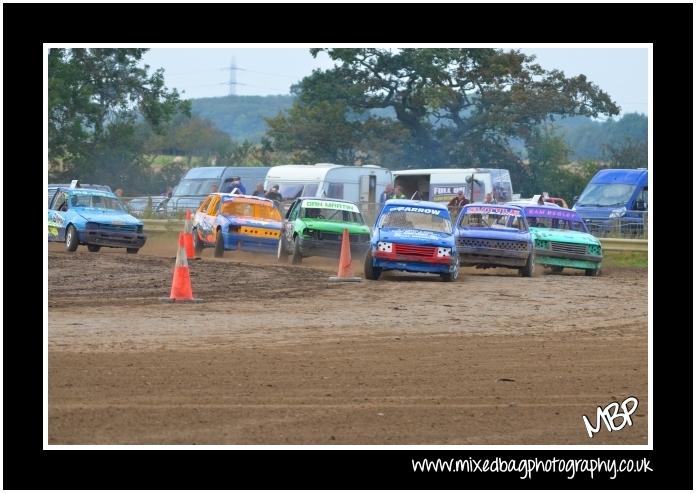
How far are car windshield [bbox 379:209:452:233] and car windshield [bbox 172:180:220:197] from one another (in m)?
19.4

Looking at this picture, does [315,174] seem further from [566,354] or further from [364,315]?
[566,354]

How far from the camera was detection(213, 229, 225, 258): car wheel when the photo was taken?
27.1m

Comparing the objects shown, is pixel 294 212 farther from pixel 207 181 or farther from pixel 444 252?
pixel 207 181

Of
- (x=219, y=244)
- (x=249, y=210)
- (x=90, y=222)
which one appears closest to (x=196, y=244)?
(x=219, y=244)

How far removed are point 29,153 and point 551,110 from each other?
139ft

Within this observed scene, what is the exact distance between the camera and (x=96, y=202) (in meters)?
29.0

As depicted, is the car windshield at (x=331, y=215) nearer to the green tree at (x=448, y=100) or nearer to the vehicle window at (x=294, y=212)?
the vehicle window at (x=294, y=212)

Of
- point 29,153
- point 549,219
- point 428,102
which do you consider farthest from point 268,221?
point 428,102

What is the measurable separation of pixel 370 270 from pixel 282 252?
4.53 meters

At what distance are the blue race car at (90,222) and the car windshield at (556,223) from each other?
851 centimetres
